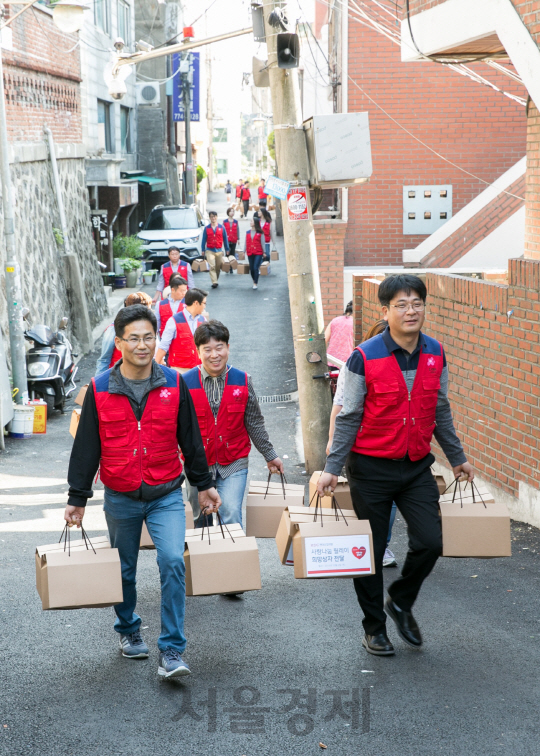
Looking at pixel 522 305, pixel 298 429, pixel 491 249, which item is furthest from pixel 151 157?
pixel 522 305

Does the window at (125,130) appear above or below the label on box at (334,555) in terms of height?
above

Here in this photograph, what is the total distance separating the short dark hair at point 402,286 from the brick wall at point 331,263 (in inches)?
362

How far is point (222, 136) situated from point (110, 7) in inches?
3897

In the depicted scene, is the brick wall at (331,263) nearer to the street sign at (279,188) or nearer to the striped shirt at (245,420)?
the street sign at (279,188)

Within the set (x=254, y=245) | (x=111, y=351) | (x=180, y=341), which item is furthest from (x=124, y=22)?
(x=111, y=351)

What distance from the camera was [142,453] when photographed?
4602 millimetres

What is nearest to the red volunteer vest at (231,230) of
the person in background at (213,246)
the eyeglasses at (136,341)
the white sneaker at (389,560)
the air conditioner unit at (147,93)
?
the person in background at (213,246)

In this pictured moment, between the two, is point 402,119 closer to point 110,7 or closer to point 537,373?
point 537,373

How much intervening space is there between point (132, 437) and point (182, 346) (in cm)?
513

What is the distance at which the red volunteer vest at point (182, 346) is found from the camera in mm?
9664

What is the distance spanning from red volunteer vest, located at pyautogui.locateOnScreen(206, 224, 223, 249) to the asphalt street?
755 inches

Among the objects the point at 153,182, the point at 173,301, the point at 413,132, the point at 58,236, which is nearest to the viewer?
the point at 173,301

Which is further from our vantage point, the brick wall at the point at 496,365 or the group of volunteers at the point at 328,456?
the brick wall at the point at 496,365

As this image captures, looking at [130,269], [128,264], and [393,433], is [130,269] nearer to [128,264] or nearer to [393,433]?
[128,264]
